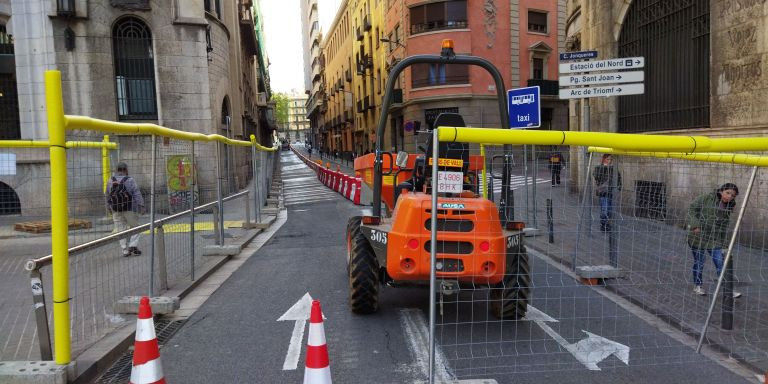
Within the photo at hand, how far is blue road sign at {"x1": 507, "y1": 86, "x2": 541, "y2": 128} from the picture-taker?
32.7ft

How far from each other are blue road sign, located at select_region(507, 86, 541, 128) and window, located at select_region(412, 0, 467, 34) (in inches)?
999

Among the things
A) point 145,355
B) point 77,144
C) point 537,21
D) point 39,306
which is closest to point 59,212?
point 39,306

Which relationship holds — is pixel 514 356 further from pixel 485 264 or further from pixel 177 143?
pixel 177 143

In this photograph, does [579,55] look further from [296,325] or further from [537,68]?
[537,68]

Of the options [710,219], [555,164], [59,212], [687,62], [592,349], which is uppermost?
[687,62]

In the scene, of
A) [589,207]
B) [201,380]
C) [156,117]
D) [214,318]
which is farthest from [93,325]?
[156,117]

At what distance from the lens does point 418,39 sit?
115 feet

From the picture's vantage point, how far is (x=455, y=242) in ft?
15.1

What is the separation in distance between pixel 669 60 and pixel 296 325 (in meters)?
10.4

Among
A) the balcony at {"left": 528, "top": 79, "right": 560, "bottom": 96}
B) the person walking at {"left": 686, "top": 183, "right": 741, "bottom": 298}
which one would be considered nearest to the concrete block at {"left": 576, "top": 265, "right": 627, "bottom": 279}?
the person walking at {"left": 686, "top": 183, "right": 741, "bottom": 298}

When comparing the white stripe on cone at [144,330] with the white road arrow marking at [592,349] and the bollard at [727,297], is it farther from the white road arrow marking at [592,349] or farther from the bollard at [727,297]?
the bollard at [727,297]

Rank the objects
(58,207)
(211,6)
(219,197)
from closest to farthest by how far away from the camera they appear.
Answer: (58,207)
(219,197)
(211,6)

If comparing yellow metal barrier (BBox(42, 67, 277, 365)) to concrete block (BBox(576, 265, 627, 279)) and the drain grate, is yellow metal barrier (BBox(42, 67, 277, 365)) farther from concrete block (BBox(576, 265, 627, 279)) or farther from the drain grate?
concrete block (BBox(576, 265, 627, 279))

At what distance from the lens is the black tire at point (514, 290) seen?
499cm
